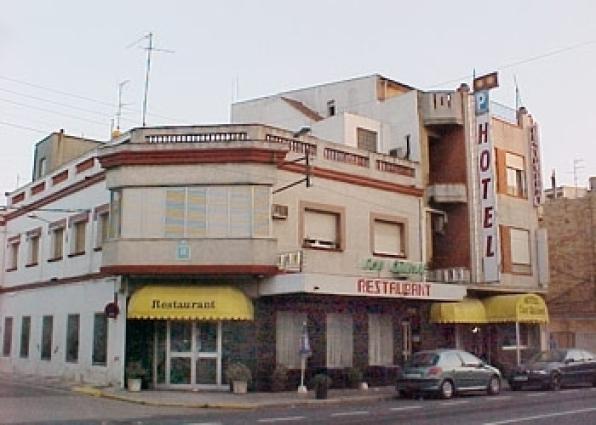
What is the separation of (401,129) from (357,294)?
9.98 m

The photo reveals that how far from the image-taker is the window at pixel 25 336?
3278 cm

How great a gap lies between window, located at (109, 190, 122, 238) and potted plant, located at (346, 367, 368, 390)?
9334 millimetres

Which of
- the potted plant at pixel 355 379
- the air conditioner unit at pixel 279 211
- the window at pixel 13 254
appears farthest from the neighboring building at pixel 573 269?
the window at pixel 13 254

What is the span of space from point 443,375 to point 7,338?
2200cm

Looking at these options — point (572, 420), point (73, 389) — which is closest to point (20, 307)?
point (73, 389)

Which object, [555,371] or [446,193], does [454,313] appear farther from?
[446,193]

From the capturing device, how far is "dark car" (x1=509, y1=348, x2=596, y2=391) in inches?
1061

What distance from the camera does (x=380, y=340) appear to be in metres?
28.3

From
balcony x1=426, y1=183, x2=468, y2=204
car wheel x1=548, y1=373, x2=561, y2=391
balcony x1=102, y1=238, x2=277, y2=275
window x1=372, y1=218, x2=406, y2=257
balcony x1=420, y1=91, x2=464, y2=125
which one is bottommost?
car wheel x1=548, y1=373, x2=561, y2=391

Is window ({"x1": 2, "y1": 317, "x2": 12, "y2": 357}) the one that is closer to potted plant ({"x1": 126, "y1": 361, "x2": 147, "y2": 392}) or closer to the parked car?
potted plant ({"x1": 126, "y1": 361, "x2": 147, "y2": 392})

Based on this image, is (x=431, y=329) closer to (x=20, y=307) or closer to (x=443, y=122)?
(x=443, y=122)

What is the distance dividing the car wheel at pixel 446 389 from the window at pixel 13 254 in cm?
2215

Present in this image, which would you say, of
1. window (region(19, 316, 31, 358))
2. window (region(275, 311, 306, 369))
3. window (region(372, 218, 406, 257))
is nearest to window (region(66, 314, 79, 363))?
window (region(19, 316, 31, 358))

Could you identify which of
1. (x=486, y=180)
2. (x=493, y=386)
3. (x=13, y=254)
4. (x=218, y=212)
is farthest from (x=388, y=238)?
(x=13, y=254)
